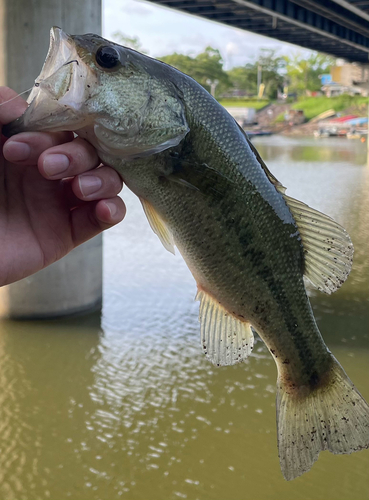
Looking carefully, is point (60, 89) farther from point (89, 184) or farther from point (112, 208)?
point (112, 208)

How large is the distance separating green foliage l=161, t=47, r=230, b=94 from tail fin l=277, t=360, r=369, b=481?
8660 cm

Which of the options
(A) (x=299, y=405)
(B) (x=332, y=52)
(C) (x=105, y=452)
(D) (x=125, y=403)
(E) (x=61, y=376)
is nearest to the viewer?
(A) (x=299, y=405)

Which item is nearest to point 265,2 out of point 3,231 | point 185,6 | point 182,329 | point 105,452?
point 185,6

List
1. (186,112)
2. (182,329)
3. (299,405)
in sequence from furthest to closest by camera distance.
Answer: (182,329)
(299,405)
(186,112)

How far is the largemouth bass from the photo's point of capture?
1859mm

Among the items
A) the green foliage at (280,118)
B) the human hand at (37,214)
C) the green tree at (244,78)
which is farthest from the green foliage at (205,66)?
the human hand at (37,214)

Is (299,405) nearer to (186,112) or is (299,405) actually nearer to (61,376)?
(186,112)

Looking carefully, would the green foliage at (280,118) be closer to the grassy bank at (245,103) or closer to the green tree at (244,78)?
the grassy bank at (245,103)

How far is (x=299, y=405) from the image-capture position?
86.0 inches

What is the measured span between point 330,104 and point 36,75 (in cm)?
7724

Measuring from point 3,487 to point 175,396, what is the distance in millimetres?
2007

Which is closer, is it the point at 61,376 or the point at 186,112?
the point at 186,112

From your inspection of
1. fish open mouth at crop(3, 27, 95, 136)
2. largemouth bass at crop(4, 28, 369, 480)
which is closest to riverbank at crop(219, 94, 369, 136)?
largemouth bass at crop(4, 28, 369, 480)

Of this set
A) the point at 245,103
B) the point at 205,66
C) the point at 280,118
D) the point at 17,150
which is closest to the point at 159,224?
the point at 17,150
